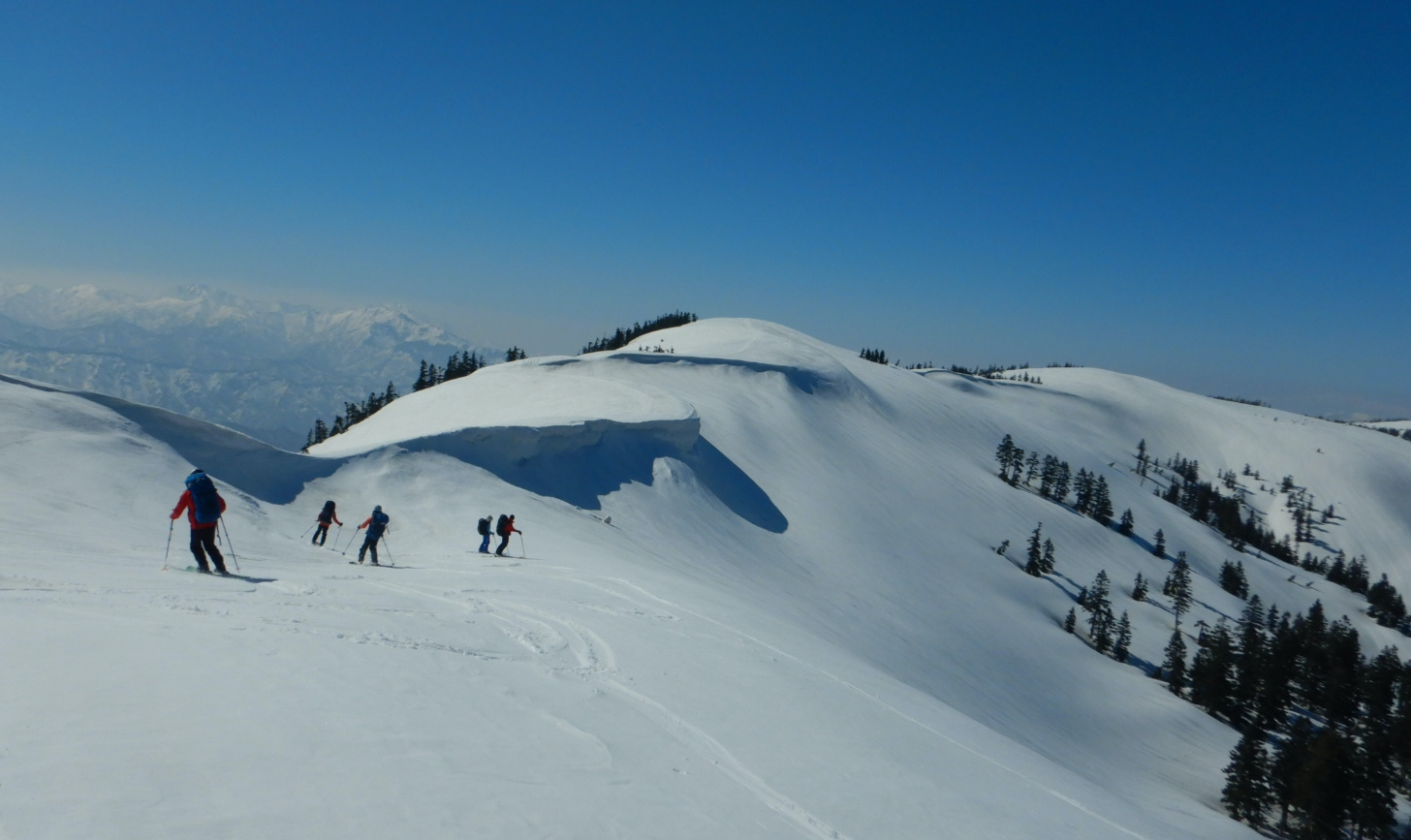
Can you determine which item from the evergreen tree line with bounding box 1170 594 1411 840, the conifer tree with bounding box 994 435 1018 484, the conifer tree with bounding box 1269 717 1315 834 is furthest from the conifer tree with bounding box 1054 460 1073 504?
the conifer tree with bounding box 1269 717 1315 834

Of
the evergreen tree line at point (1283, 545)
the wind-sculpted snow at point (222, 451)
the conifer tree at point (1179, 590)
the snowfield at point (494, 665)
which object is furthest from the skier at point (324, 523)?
the evergreen tree line at point (1283, 545)

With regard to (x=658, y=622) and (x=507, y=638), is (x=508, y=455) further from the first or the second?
(x=507, y=638)

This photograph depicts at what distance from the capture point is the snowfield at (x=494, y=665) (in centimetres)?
616

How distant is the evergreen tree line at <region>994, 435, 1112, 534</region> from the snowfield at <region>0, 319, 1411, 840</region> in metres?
71.9

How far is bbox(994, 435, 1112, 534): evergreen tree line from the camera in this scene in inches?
4602

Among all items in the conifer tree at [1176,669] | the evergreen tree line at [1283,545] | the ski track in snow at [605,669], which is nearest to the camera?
the ski track in snow at [605,669]

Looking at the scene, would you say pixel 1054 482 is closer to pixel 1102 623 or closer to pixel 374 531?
pixel 1102 623

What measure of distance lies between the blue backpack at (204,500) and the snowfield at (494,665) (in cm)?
136

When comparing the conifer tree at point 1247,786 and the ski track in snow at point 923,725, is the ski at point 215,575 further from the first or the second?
the conifer tree at point 1247,786

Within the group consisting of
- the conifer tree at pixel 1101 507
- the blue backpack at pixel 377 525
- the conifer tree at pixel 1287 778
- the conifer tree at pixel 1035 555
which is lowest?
the conifer tree at pixel 1287 778

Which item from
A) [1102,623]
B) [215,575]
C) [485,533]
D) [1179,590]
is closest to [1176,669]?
[1102,623]

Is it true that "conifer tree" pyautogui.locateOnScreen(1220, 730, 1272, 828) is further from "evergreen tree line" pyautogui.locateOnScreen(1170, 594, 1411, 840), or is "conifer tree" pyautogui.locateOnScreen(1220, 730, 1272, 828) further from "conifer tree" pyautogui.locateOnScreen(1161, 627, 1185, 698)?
"conifer tree" pyautogui.locateOnScreen(1161, 627, 1185, 698)

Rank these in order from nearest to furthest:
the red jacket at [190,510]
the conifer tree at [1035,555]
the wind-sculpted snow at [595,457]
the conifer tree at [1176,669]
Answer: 1. the red jacket at [190,510]
2. the wind-sculpted snow at [595,457]
3. the conifer tree at [1176,669]
4. the conifer tree at [1035,555]

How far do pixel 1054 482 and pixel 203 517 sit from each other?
127m
